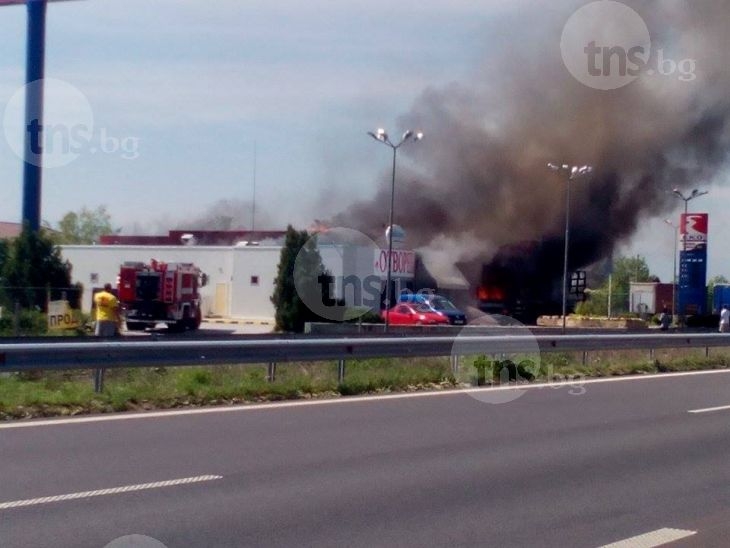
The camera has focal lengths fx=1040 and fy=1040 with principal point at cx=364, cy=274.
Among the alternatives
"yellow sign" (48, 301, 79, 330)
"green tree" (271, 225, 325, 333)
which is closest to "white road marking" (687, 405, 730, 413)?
"yellow sign" (48, 301, 79, 330)

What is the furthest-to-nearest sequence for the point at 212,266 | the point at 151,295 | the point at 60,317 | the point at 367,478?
the point at 212,266
the point at 151,295
the point at 60,317
the point at 367,478

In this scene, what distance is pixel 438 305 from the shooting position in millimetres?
44938

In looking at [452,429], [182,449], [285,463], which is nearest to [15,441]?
[182,449]

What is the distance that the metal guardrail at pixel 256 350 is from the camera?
12164 mm

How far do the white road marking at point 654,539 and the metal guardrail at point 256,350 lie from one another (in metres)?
7.55

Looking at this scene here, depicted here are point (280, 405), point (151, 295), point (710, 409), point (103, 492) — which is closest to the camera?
point (103, 492)

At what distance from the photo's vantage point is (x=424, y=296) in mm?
45719

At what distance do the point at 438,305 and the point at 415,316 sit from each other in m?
1.86

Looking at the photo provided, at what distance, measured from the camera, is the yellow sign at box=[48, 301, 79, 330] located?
29.6m

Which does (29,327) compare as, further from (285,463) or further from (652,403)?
(285,463)

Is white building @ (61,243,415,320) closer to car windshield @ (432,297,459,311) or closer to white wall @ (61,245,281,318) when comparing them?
white wall @ (61,245,281,318)

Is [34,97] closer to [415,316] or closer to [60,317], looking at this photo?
[60,317]

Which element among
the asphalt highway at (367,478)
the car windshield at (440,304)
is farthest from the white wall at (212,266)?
the asphalt highway at (367,478)

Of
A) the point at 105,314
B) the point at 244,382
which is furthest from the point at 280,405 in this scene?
the point at 105,314
